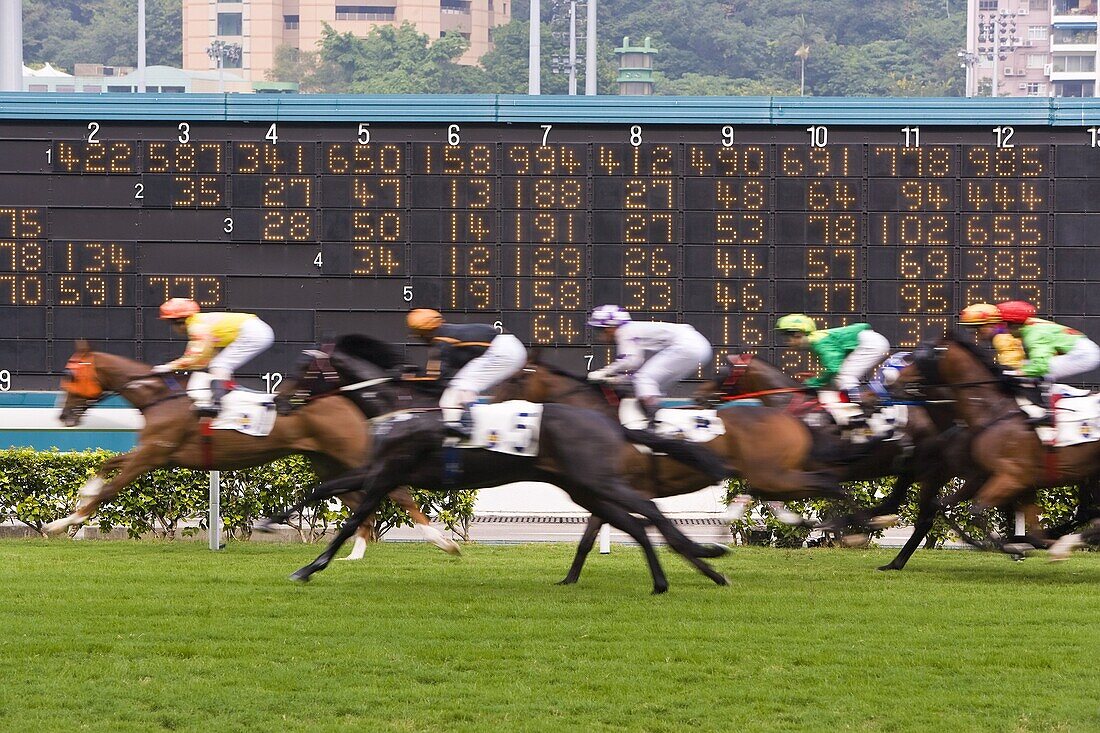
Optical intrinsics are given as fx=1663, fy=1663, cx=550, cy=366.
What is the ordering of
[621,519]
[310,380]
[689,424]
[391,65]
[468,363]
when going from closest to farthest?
[621,519] < [468,363] < [689,424] < [310,380] < [391,65]

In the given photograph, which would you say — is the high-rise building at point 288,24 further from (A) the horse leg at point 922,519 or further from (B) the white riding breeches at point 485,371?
(B) the white riding breeches at point 485,371

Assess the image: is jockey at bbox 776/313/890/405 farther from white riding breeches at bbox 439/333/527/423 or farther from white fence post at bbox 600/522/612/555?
white riding breeches at bbox 439/333/527/423

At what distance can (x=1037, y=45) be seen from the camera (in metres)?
93.2

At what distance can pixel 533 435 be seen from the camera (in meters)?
9.79

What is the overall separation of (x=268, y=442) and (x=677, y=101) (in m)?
6.18

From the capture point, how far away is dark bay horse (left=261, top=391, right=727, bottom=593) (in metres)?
9.70

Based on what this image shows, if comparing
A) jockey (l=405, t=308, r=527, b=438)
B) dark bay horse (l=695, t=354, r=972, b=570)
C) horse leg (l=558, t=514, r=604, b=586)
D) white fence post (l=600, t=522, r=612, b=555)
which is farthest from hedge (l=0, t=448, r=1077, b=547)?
jockey (l=405, t=308, r=527, b=438)

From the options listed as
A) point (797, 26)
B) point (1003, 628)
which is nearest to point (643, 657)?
point (1003, 628)

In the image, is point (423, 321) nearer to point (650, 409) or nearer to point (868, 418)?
point (650, 409)

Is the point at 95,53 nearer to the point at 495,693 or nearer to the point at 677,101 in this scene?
the point at 677,101

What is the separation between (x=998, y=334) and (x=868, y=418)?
112 centimetres

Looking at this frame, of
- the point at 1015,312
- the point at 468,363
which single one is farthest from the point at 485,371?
the point at 1015,312

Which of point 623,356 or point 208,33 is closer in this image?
point 623,356

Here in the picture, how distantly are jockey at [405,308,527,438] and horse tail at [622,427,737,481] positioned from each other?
0.85 m
